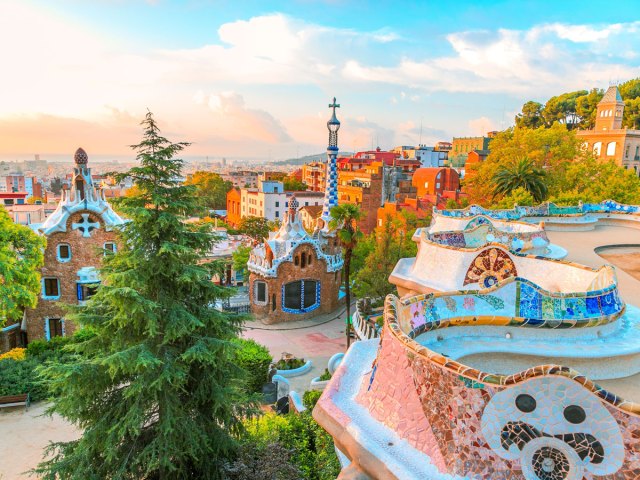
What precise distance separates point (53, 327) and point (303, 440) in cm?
1614

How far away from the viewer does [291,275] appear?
28.1 metres

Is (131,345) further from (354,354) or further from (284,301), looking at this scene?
(284,301)

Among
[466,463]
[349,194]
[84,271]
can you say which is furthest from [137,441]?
[349,194]

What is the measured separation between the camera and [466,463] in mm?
4566

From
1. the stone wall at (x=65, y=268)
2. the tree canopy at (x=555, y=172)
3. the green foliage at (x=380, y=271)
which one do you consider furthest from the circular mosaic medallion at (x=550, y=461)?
the tree canopy at (x=555, y=172)

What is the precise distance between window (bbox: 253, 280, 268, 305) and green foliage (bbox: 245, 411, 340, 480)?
48.5 ft

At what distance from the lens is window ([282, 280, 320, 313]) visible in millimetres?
28172

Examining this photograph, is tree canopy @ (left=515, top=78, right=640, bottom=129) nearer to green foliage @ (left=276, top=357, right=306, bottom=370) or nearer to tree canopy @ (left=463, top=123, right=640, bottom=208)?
tree canopy @ (left=463, top=123, right=640, bottom=208)

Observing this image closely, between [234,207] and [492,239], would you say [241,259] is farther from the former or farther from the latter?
[234,207]

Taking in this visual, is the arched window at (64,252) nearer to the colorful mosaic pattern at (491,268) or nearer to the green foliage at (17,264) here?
the green foliage at (17,264)

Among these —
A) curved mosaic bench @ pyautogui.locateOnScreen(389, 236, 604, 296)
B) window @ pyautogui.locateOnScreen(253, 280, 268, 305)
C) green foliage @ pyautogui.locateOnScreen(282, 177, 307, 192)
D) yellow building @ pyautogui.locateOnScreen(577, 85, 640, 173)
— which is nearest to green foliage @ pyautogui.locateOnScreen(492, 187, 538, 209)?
window @ pyautogui.locateOnScreen(253, 280, 268, 305)

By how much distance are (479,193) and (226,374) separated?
34374 mm

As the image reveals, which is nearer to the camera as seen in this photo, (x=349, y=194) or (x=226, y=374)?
(x=226, y=374)

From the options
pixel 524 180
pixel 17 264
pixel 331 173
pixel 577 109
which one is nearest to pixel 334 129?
pixel 331 173
